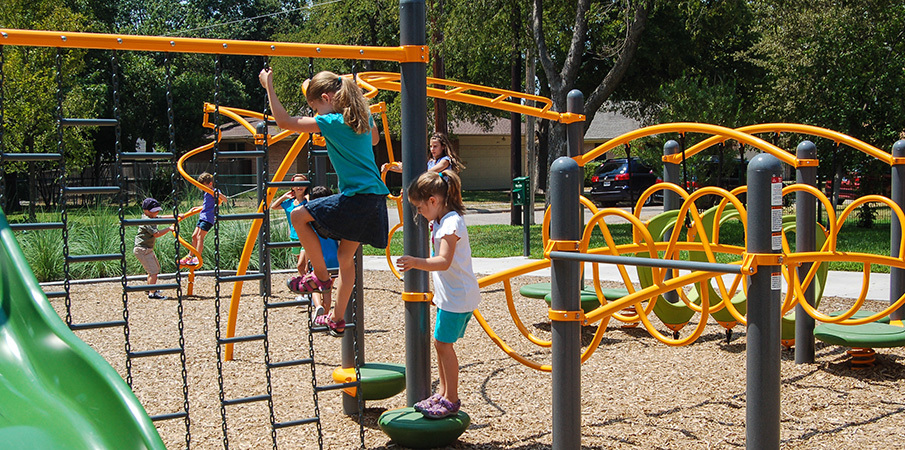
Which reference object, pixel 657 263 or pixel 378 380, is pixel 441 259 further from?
pixel 657 263

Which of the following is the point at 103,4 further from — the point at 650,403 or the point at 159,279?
the point at 650,403

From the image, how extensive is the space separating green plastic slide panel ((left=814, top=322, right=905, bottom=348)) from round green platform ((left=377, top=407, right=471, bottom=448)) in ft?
9.27

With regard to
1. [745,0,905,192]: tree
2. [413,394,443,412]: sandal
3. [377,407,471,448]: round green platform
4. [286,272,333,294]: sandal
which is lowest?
[377,407,471,448]: round green platform

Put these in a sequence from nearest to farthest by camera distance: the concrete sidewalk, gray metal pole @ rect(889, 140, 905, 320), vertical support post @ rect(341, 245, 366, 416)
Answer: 1. vertical support post @ rect(341, 245, 366, 416)
2. gray metal pole @ rect(889, 140, 905, 320)
3. the concrete sidewalk

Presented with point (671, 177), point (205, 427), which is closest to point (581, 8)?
point (671, 177)

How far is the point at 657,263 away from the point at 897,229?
12.3 ft

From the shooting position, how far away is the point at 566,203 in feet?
10.3

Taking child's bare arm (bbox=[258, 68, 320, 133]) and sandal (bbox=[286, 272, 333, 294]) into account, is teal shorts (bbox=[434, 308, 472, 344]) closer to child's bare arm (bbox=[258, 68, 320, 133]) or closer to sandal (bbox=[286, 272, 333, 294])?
sandal (bbox=[286, 272, 333, 294])

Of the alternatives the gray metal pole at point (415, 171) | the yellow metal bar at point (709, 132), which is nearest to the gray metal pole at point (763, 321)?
the yellow metal bar at point (709, 132)

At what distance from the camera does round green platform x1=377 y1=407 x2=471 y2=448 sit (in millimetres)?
3701

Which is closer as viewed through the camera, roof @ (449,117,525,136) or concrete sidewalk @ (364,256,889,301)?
concrete sidewalk @ (364,256,889,301)

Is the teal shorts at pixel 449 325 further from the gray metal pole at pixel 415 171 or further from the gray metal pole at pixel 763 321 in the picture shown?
the gray metal pole at pixel 763 321

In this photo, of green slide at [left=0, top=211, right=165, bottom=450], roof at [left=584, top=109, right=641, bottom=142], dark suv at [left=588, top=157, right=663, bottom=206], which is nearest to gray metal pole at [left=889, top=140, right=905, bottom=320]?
green slide at [left=0, top=211, right=165, bottom=450]

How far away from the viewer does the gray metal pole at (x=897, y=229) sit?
534cm
